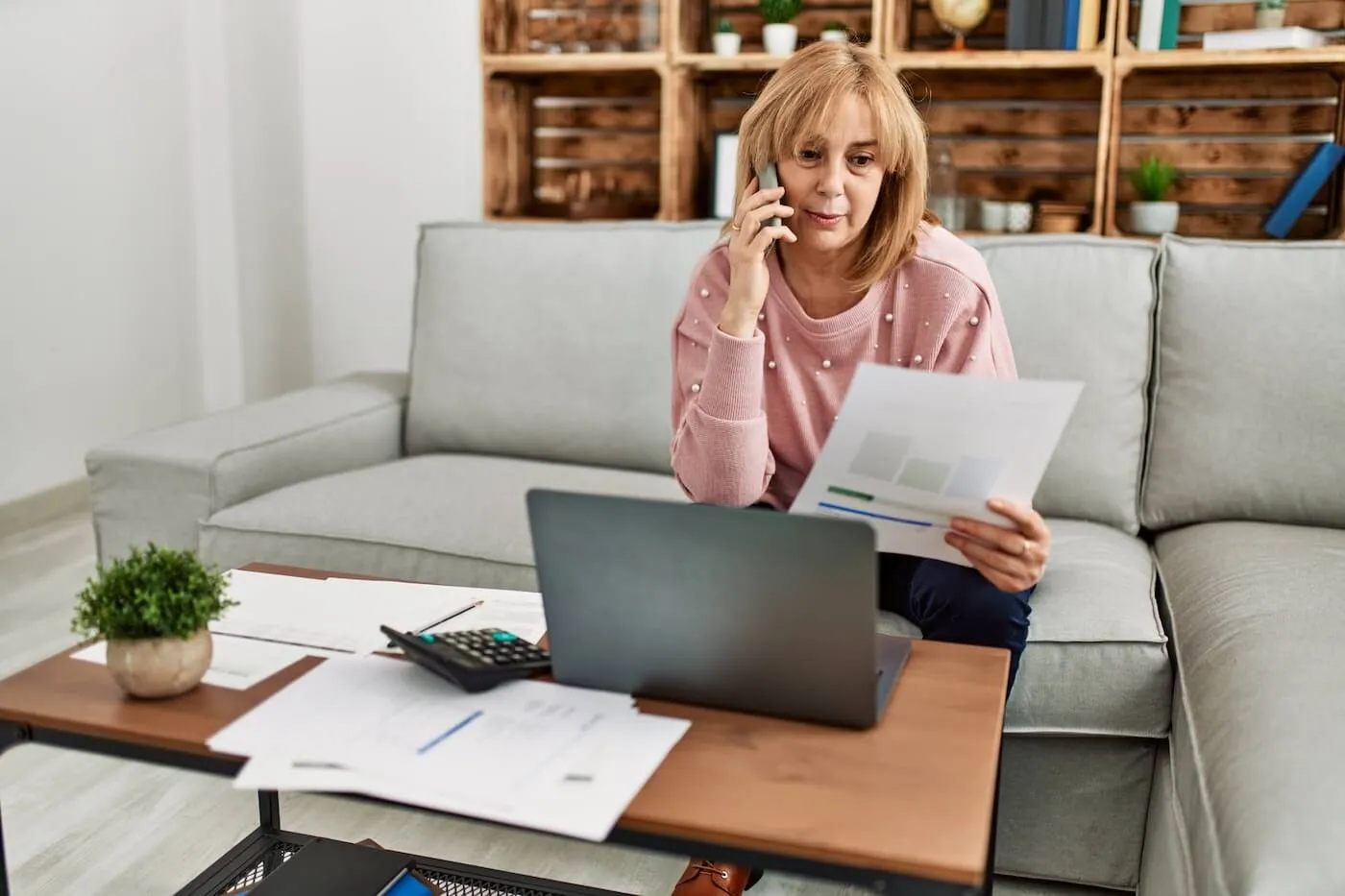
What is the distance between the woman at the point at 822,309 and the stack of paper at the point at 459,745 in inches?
19.4

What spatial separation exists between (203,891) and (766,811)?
0.76 meters

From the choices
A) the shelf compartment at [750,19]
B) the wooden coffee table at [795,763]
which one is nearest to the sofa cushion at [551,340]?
the shelf compartment at [750,19]

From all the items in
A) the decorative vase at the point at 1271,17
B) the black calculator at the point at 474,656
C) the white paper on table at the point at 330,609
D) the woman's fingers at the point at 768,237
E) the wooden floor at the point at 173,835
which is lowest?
the wooden floor at the point at 173,835

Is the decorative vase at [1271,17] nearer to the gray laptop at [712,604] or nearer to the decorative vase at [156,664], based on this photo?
the gray laptop at [712,604]

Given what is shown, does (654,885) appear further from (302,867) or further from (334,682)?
(334,682)

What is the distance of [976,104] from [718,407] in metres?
1.67

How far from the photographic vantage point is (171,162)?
11.1 ft

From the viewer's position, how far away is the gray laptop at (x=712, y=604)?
94 centimetres

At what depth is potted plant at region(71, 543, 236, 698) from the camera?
1.05 m

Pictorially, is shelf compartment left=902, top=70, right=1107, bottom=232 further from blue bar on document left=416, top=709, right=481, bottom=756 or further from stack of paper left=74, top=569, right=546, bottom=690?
blue bar on document left=416, top=709, right=481, bottom=756

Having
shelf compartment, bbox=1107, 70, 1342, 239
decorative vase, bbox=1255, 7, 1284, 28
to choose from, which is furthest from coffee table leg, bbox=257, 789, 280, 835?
decorative vase, bbox=1255, 7, 1284, 28

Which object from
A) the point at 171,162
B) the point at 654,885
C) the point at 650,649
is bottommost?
the point at 654,885

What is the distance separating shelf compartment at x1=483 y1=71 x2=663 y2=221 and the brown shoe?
1785 mm

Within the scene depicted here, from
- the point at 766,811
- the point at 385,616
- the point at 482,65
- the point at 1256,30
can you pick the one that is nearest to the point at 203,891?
the point at 385,616
